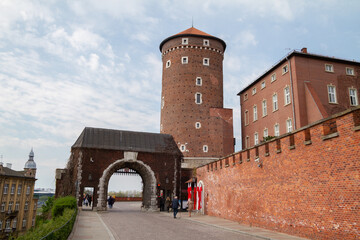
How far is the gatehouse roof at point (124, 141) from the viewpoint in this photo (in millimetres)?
29406

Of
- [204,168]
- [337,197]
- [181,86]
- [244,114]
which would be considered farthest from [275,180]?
[181,86]

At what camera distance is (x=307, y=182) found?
1185cm

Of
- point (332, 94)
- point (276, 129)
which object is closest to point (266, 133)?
point (276, 129)

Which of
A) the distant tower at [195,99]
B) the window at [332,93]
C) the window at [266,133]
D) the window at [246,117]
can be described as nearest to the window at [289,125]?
the window at [266,133]

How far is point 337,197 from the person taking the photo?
10.2 meters

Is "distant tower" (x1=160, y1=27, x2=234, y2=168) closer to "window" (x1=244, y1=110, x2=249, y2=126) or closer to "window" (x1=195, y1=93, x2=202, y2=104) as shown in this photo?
"window" (x1=195, y1=93, x2=202, y2=104)

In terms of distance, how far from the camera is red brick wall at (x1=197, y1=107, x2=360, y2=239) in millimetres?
9711

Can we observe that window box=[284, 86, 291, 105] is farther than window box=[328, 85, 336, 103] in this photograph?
Yes

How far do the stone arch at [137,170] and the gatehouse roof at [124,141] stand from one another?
1090mm

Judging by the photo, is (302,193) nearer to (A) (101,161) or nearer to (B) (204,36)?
(A) (101,161)

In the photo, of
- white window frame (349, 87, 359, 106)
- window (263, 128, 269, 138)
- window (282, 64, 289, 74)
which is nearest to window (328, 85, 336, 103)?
white window frame (349, 87, 359, 106)

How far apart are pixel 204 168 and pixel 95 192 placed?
10.6m

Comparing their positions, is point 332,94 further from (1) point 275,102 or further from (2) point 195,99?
(2) point 195,99

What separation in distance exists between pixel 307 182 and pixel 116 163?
2069 centimetres
